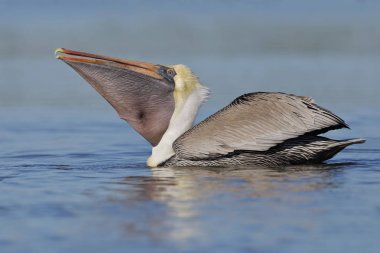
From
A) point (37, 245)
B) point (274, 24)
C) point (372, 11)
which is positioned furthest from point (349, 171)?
point (372, 11)

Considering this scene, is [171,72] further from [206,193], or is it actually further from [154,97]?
[206,193]

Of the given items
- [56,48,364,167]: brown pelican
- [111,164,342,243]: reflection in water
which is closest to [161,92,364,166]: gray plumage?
[56,48,364,167]: brown pelican

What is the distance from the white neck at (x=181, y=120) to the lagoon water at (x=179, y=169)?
0.26 meters

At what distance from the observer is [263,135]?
774 centimetres

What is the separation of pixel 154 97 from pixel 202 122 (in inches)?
21.3

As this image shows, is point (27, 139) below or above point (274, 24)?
below

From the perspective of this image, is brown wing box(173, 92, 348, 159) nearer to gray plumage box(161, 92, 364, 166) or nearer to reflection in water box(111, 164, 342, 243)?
gray plumage box(161, 92, 364, 166)

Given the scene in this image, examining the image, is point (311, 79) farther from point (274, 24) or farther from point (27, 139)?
point (274, 24)

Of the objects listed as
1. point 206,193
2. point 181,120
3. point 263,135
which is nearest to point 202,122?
point 181,120

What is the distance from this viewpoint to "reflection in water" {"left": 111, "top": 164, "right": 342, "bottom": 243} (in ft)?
19.0

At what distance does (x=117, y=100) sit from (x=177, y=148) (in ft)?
2.06

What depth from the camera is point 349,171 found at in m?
7.65

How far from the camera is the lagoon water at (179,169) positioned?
5.60m

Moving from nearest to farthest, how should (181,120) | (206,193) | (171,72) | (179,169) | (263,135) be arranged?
(206,193) → (263,135) → (179,169) → (181,120) → (171,72)
